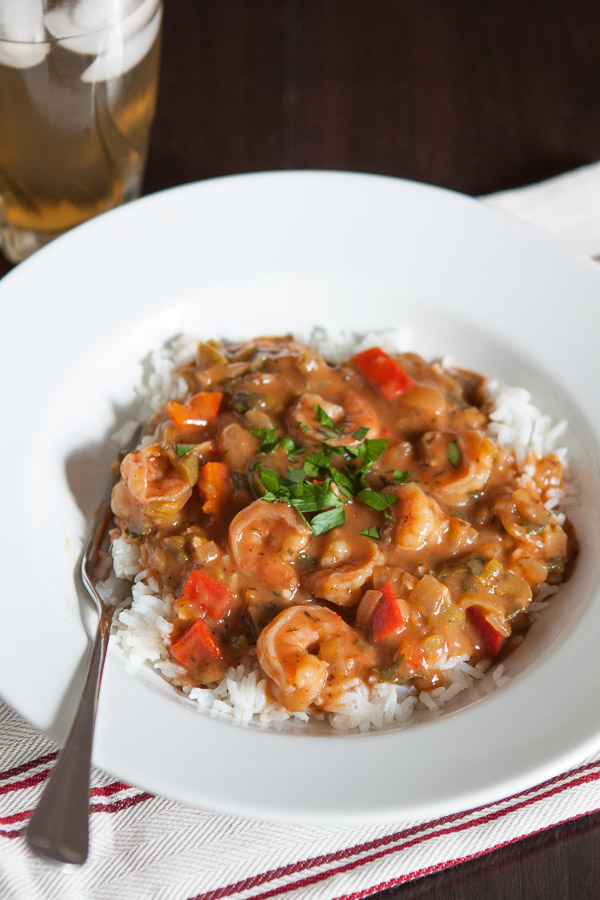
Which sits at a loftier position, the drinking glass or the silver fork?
the drinking glass

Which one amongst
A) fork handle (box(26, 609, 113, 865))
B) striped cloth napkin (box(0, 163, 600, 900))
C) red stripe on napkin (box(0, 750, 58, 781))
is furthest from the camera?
red stripe on napkin (box(0, 750, 58, 781))

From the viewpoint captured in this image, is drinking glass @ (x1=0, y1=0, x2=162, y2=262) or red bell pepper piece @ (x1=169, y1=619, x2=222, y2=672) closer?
red bell pepper piece @ (x1=169, y1=619, x2=222, y2=672)

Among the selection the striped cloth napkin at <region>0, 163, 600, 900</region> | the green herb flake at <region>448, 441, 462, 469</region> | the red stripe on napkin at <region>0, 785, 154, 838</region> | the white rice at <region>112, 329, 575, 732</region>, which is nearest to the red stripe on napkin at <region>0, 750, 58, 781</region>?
the striped cloth napkin at <region>0, 163, 600, 900</region>

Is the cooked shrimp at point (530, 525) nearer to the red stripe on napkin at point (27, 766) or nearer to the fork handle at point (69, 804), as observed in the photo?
the fork handle at point (69, 804)

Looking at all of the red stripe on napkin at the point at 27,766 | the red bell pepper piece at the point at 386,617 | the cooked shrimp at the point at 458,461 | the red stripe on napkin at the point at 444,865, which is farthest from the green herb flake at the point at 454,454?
the red stripe on napkin at the point at 27,766

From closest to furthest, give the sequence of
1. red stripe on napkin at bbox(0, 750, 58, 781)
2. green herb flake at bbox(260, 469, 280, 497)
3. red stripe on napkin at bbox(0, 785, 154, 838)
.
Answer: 1. red stripe on napkin at bbox(0, 785, 154, 838)
2. red stripe on napkin at bbox(0, 750, 58, 781)
3. green herb flake at bbox(260, 469, 280, 497)

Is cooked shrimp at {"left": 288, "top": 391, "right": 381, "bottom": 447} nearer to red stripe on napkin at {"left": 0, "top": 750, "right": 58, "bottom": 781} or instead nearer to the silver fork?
the silver fork

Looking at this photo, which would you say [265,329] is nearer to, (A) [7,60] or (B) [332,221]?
(B) [332,221]

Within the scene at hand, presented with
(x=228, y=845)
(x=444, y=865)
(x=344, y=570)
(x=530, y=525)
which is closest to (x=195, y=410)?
(x=344, y=570)
